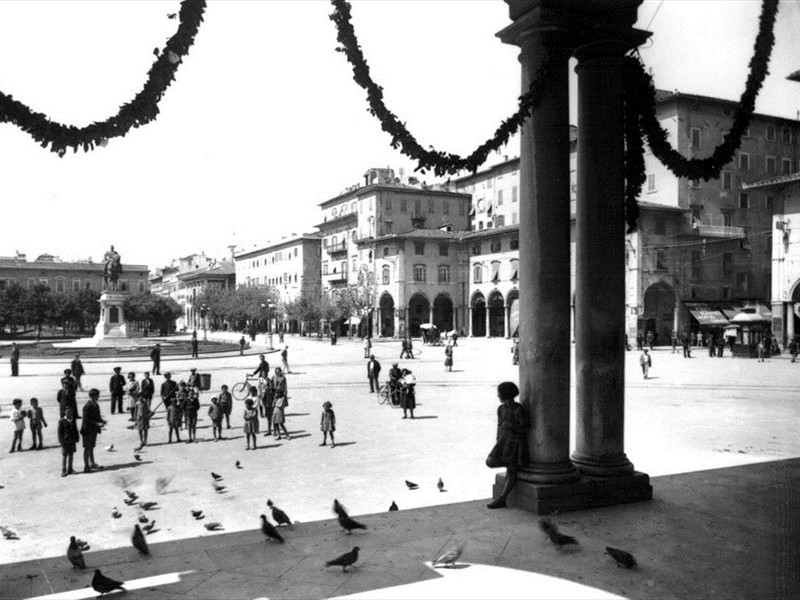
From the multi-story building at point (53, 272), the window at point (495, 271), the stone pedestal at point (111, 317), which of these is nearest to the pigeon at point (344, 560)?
the stone pedestal at point (111, 317)

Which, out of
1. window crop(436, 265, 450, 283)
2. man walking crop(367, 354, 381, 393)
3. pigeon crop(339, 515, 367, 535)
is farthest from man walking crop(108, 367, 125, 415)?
window crop(436, 265, 450, 283)

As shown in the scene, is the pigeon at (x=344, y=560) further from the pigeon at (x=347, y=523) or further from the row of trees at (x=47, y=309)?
the row of trees at (x=47, y=309)

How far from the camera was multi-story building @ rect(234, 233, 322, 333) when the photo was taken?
87812 millimetres

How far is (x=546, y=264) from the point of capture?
265 inches

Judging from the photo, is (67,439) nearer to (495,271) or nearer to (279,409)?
(279,409)

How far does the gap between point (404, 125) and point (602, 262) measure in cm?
250

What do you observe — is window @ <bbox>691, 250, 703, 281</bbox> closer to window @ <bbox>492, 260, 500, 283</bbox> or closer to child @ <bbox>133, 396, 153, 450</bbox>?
window @ <bbox>492, 260, 500, 283</bbox>

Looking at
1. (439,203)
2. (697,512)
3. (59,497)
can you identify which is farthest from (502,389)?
(439,203)

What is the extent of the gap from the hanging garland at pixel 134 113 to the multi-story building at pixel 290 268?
75643 millimetres

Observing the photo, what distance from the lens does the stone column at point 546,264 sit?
671 centimetres

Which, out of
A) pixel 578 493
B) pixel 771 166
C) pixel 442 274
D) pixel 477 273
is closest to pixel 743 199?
pixel 771 166

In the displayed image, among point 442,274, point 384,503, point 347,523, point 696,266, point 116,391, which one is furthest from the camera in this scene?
point 442,274

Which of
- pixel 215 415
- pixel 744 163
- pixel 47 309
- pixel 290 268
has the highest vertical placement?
pixel 744 163

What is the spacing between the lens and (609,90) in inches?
281
